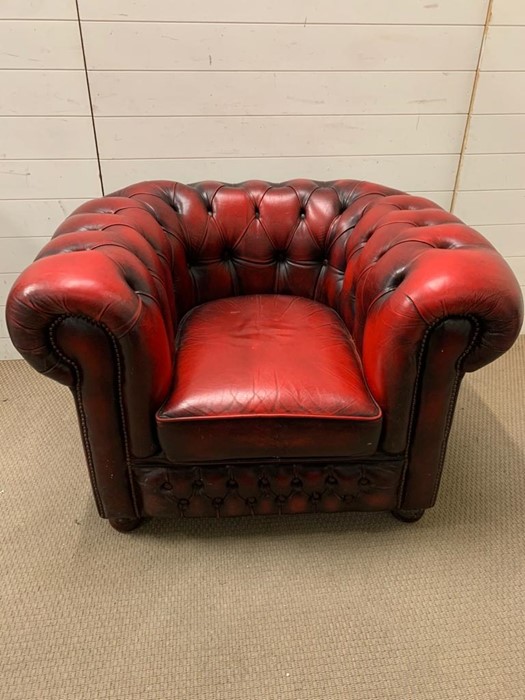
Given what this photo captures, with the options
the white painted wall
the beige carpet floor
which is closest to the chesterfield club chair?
the beige carpet floor

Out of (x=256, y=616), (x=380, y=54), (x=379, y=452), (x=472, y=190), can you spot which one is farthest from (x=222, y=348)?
(x=472, y=190)

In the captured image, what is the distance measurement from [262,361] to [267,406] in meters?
0.16

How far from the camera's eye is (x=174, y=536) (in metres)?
1.39

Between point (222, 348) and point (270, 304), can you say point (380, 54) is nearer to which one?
point (270, 304)

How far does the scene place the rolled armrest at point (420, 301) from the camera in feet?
3.48

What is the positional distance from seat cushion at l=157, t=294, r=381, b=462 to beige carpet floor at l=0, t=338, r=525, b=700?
1.00 feet

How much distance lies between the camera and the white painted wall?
1663 mm

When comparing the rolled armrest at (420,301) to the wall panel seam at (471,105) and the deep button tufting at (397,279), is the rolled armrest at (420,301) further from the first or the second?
the wall panel seam at (471,105)

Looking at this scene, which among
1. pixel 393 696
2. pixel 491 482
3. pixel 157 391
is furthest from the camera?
pixel 491 482

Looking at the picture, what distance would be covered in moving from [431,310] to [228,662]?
853 millimetres

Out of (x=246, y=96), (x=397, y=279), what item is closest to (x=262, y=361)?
(x=397, y=279)

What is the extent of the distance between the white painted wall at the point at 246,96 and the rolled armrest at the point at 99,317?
0.70m

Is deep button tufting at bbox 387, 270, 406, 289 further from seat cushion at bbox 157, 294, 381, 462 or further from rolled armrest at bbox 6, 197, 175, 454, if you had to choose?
rolled armrest at bbox 6, 197, 175, 454

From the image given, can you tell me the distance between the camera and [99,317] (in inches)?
40.9
